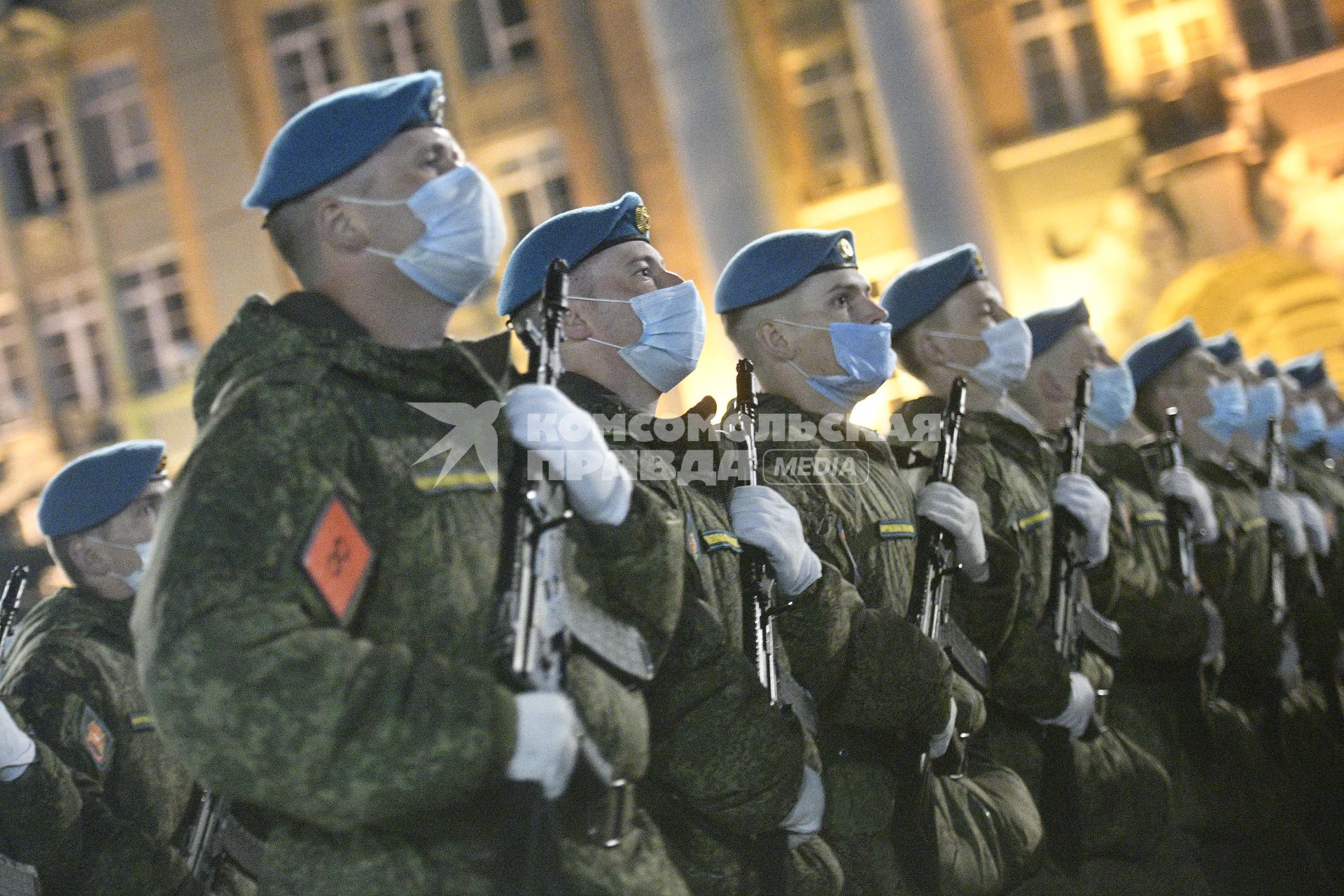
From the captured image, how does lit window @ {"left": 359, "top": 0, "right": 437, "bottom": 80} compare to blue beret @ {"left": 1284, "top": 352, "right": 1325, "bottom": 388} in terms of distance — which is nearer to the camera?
blue beret @ {"left": 1284, "top": 352, "right": 1325, "bottom": 388}

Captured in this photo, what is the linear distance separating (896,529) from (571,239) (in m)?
1.23

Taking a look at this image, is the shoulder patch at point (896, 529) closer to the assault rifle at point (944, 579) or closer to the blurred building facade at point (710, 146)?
the assault rifle at point (944, 579)

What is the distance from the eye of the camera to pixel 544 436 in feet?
8.30

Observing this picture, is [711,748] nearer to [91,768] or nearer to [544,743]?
[544,743]

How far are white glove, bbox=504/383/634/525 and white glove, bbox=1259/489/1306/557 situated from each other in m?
5.90

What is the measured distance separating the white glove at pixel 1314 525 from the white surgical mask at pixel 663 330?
18.1ft

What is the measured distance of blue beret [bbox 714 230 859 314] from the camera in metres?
4.52

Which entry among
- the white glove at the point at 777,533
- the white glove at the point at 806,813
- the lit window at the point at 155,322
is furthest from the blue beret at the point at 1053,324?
the lit window at the point at 155,322

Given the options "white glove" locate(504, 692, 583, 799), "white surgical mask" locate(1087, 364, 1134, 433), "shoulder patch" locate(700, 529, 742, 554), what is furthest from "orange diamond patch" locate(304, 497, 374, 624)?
"white surgical mask" locate(1087, 364, 1134, 433)

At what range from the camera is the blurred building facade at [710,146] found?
16547 mm

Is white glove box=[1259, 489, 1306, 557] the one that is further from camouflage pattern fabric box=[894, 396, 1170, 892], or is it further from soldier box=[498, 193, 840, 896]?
soldier box=[498, 193, 840, 896]

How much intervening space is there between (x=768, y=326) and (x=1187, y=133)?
1339 centimetres

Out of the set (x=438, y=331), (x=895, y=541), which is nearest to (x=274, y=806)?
(x=438, y=331)

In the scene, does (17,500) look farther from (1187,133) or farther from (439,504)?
(439,504)
